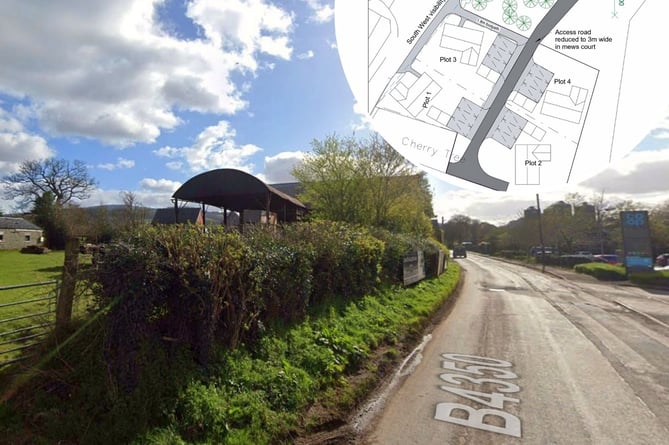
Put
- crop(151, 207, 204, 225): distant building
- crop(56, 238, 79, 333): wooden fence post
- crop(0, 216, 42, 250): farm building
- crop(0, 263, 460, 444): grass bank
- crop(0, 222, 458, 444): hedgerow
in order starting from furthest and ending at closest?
1. crop(0, 216, 42, 250): farm building
2. crop(151, 207, 204, 225): distant building
3. crop(56, 238, 79, 333): wooden fence post
4. crop(0, 222, 458, 444): hedgerow
5. crop(0, 263, 460, 444): grass bank

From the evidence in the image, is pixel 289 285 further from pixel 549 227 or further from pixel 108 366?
pixel 549 227

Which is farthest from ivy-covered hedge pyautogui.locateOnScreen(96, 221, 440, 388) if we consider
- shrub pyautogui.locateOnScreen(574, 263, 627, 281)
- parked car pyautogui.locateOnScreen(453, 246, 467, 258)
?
parked car pyautogui.locateOnScreen(453, 246, 467, 258)

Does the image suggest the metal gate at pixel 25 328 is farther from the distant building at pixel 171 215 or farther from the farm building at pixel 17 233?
the farm building at pixel 17 233

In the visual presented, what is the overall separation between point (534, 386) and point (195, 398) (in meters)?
4.18

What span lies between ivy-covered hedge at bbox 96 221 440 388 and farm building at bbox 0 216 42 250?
49.8m

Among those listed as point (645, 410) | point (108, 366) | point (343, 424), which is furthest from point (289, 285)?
point (645, 410)

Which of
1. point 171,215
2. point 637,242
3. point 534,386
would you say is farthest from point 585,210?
point 534,386

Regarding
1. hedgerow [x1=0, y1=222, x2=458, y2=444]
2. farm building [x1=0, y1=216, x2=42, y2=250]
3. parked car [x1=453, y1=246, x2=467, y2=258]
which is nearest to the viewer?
hedgerow [x1=0, y1=222, x2=458, y2=444]

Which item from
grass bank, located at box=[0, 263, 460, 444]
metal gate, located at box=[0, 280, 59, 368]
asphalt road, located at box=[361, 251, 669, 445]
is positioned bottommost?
asphalt road, located at box=[361, 251, 669, 445]

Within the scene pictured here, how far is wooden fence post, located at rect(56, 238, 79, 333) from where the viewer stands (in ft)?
12.3

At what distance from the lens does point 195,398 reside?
3.35 m

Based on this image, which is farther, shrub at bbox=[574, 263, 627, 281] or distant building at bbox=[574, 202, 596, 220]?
distant building at bbox=[574, 202, 596, 220]

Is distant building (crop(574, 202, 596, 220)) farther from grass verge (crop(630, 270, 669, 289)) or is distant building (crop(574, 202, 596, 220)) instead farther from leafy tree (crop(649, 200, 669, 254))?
grass verge (crop(630, 270, 669, 289))

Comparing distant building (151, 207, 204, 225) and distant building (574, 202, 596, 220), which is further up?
distant building (574, 202, 596, 220)
